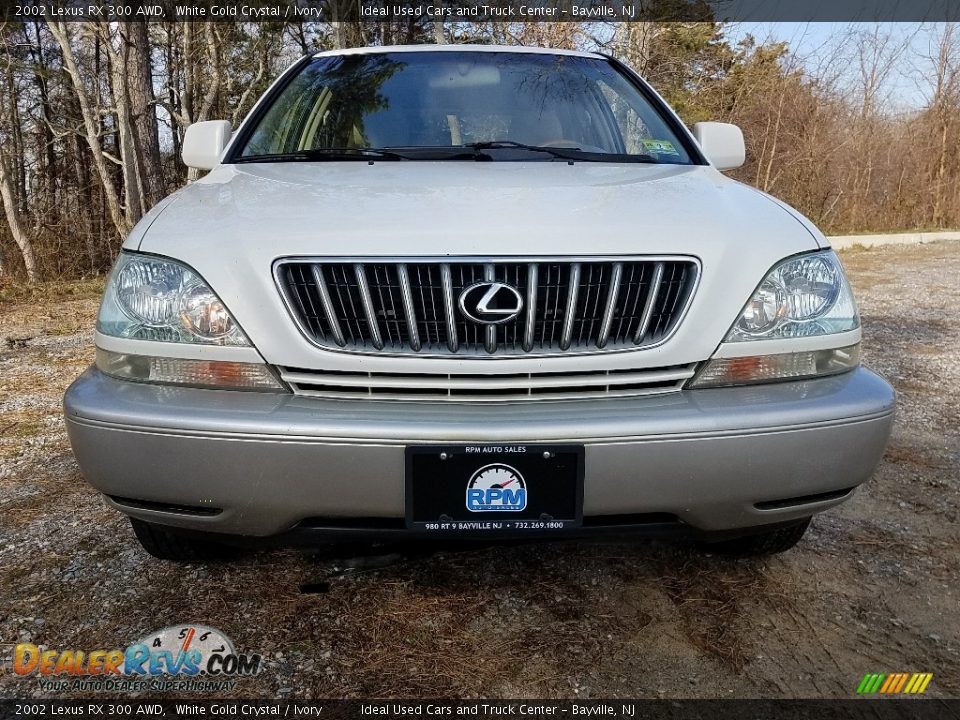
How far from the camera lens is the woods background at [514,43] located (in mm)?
12633

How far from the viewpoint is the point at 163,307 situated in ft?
5.52

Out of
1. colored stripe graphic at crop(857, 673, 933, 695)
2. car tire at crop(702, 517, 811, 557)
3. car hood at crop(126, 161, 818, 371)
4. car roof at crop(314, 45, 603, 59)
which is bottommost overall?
colored stripe graphic at crop(857, 673, 933, 695)

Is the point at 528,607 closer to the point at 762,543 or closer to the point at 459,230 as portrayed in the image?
the point at 762,543

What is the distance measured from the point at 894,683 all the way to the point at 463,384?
124cm

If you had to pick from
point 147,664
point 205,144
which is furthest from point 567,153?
point 147,664

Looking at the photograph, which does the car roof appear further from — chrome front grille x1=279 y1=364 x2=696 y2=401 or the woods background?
the woods background

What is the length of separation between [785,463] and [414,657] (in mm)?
992

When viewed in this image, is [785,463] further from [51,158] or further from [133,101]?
[51,158]

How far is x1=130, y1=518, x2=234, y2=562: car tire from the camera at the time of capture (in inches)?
78.0

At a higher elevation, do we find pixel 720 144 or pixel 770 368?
pixel 720 144

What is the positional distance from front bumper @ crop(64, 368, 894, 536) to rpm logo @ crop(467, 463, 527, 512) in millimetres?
81

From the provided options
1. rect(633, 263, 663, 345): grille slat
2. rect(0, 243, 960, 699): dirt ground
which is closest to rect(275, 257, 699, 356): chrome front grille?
rect(633, 263, 663, 345): grille slat

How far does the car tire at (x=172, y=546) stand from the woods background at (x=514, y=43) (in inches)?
408

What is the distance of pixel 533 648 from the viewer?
5.90 ft
